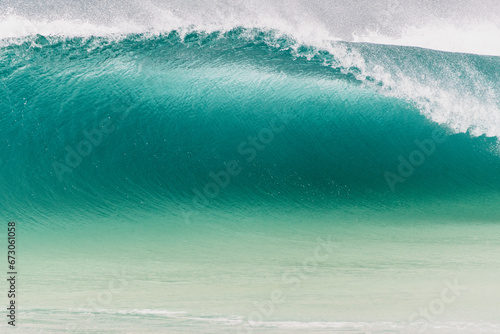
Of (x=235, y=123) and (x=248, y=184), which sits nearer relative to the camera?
(x=248, y=184)

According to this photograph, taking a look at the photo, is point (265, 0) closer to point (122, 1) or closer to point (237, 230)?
point (122, 1)

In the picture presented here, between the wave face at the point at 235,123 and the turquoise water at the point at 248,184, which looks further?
the wave face at the point at 235,123

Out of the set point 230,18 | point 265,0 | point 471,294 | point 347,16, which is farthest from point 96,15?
point 471,294

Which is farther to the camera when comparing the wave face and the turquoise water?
the wave face
